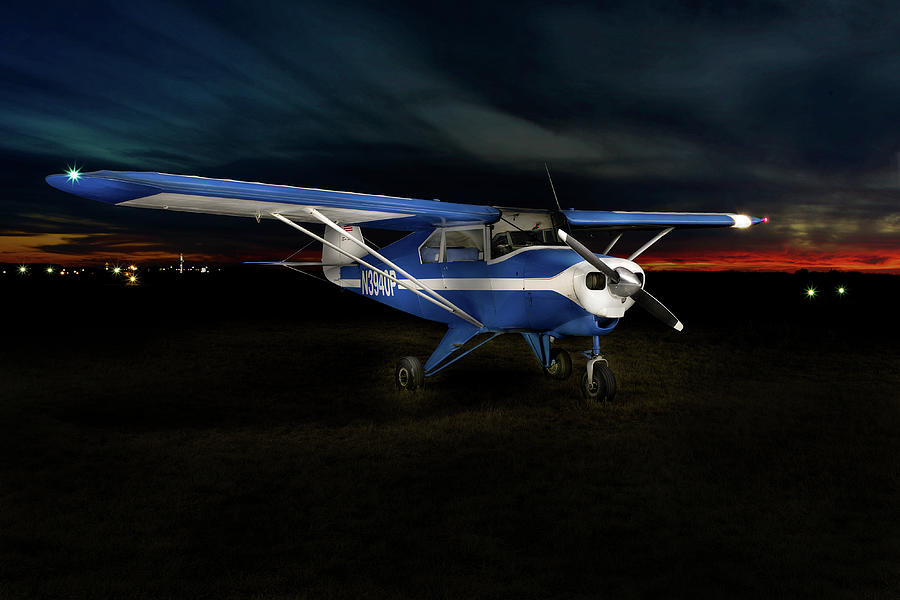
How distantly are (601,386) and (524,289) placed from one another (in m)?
1.67

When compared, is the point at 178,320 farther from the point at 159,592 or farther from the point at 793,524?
the point at 793,524

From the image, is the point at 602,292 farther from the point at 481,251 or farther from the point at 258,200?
the point at 258,200

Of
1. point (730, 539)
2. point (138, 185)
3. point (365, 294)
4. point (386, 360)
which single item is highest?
point (138, 185)

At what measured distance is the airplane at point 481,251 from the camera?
671 cm

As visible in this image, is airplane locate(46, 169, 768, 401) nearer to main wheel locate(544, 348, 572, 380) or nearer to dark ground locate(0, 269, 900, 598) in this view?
main wheel locate(544, 348, 572, 380)

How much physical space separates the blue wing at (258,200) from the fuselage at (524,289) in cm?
67

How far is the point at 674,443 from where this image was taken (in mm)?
6129

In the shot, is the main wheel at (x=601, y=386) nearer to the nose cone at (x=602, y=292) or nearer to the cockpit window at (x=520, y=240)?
Answer: the nose cone at (x=602, y=292)

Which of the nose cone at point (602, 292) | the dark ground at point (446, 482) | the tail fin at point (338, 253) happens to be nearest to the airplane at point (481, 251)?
the nose cone at point (602, 292)

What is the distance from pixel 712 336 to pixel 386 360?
9.13m

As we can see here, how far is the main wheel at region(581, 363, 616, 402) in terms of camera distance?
7929 mm

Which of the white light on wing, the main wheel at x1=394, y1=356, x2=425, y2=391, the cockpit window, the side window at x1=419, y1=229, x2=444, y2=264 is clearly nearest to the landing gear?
the cockpit window

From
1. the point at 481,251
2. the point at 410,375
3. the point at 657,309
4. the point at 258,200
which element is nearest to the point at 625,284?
the point at 657,309

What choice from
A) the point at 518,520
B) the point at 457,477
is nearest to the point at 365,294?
the point at 457,477
